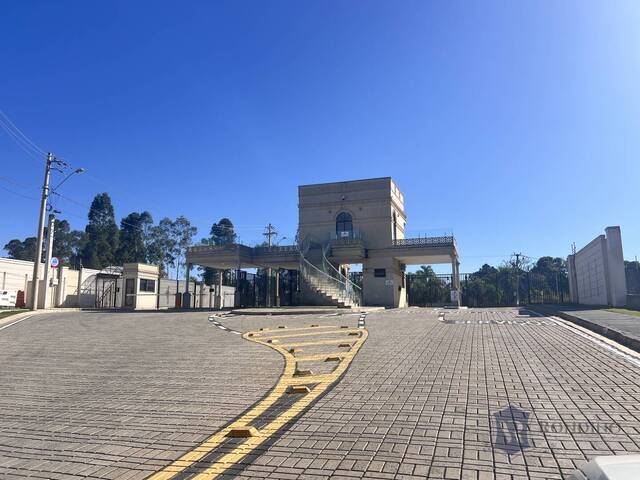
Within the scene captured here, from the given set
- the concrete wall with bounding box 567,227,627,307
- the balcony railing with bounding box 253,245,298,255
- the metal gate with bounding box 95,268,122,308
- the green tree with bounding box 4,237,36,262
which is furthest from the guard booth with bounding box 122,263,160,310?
the green tree with bounding box 4,237,36,262

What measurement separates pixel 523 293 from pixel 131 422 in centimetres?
4466

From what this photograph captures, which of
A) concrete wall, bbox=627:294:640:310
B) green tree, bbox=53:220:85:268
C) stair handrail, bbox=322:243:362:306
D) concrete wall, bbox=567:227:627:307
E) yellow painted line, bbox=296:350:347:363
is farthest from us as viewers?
green tree, bbox=53:220:85:268

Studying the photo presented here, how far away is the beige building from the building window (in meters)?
4.56

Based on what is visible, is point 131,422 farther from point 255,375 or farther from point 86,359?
point 86,359

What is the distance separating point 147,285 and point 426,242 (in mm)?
20859

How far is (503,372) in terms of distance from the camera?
291 inches

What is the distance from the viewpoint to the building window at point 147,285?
35.1 metres

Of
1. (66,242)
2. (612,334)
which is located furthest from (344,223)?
(66,242)

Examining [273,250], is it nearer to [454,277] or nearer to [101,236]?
[454,277]

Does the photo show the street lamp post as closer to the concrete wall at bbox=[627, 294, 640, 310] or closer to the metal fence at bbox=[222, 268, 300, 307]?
the metal fence at bbox=[222, 268, 300, 307]

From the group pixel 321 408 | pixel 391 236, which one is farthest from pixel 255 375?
pixel 391 236

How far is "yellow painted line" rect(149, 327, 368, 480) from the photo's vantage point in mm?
4055

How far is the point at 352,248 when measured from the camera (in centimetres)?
3347

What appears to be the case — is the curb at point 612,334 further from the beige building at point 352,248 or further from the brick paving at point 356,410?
the beige building at point 352,248
